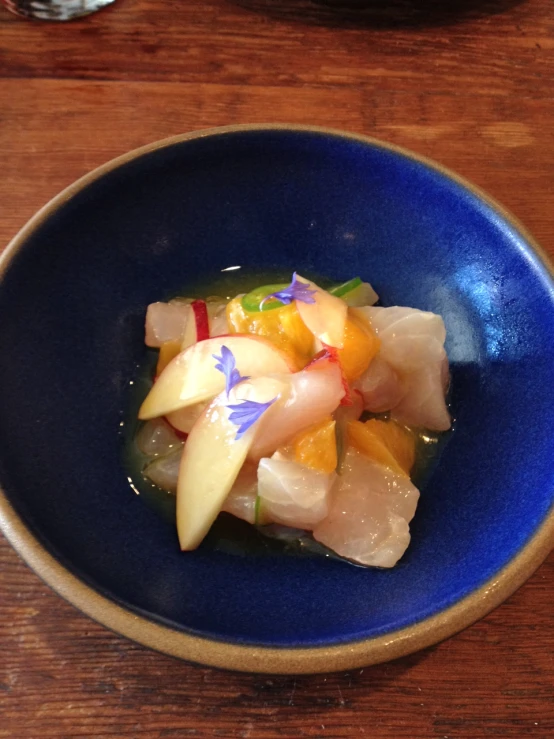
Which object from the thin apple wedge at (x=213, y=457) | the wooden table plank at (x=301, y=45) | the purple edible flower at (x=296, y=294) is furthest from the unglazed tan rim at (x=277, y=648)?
the wooden table plank at (x=301, y=45)

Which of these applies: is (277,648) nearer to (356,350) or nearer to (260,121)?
(356,350)

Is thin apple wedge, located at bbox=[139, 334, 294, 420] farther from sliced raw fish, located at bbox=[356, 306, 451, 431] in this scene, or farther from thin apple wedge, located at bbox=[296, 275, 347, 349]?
sliced raw fish, located at bbox=[356, 306, 451, 431]

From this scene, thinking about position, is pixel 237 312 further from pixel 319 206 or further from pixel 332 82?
pixel 332 82

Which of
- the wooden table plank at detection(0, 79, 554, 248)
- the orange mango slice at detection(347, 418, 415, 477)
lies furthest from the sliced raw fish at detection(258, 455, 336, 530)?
the wooden table plank at detection(0, 79, 554, 248)

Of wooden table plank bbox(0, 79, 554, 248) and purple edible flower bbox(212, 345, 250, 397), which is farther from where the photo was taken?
wooden table plank bbox(0, 79, 554, 248)

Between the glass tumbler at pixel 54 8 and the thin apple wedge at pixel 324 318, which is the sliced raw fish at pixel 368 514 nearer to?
the thin apple wedge at pixel 324 318

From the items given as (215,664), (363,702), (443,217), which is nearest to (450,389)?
(443,217)

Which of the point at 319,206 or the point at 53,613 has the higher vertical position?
the point at 319,206
